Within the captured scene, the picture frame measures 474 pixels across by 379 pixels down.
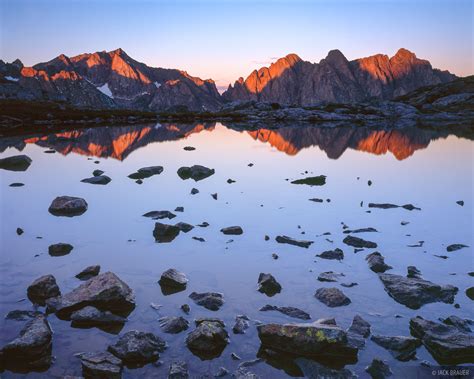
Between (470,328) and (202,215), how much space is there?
13461mm

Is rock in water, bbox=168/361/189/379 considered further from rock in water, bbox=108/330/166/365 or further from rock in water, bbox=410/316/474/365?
rock in water, bbox=410/316/474/365

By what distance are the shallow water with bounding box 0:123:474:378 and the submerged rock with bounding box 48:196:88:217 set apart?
64cm

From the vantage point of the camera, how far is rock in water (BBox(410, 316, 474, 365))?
27.4 feet

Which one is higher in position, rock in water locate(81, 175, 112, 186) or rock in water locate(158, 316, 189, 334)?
rock in water locate(81, 175, 112, 186)

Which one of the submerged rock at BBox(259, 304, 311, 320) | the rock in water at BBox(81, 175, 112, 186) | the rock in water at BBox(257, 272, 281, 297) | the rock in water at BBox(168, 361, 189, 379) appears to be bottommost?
the rock in water at BBox(168, 361, 189, 379)

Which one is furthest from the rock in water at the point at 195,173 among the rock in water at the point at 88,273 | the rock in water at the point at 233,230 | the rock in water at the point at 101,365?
the rock in water at the point at 101,365

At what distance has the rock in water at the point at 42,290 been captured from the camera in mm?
10891

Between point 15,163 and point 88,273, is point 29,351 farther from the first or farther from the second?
point 15,163

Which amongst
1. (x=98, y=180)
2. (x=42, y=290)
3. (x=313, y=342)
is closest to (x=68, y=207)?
(x=98, y=180)

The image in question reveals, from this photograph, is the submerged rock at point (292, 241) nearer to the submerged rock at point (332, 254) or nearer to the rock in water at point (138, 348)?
the submerged rock at point (332, 254)

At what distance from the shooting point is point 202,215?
2009cm

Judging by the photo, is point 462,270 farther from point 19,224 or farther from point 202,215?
point 19,224

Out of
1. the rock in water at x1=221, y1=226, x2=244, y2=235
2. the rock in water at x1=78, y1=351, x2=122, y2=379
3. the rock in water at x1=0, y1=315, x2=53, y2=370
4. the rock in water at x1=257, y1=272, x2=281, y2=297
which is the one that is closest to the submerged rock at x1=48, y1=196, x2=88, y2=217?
the rock in water at x1=221, y1=226, x2=244, y2=235

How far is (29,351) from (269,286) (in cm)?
664
